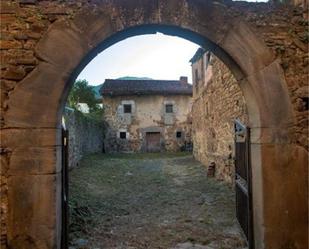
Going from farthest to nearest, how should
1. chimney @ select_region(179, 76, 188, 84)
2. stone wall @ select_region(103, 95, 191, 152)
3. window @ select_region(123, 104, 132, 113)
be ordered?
chimney @ select_region(179, 76, 188, 84)
window @ select_region(123, 104, 132, 113)
stone wall @ select_region(103, 95, 191, 152)

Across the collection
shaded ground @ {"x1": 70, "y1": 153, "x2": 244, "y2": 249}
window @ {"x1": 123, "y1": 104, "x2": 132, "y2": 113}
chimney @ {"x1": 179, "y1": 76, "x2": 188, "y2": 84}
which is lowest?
shaded ground @ {"x1": 70, "y1": 153, "x2": 244, "y2": 249}

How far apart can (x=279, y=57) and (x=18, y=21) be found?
2.79 meters

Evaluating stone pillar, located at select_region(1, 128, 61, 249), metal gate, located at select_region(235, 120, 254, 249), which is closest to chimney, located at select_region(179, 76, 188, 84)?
metal gate, located at select_region(235, 120, 254, 249)

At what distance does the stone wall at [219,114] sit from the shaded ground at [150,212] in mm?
815

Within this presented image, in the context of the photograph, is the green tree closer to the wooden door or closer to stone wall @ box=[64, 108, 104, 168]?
stone wall @ box=[64, 108, 104, 168]

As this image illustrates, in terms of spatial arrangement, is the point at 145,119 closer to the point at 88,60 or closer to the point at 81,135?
the point at 81,135

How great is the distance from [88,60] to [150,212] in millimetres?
4030

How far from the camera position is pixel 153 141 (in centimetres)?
2369

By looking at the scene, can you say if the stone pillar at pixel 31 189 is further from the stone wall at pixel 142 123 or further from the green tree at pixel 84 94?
the green tree at pixel 84 94

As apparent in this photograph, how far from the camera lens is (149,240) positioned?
198 inches

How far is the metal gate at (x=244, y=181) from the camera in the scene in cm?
388

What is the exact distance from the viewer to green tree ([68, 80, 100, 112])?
24.1 metres

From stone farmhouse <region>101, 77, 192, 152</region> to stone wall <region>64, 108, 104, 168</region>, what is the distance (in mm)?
1358

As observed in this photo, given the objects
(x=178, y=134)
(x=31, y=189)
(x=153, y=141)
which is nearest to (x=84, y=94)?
(x=153, y=141)
